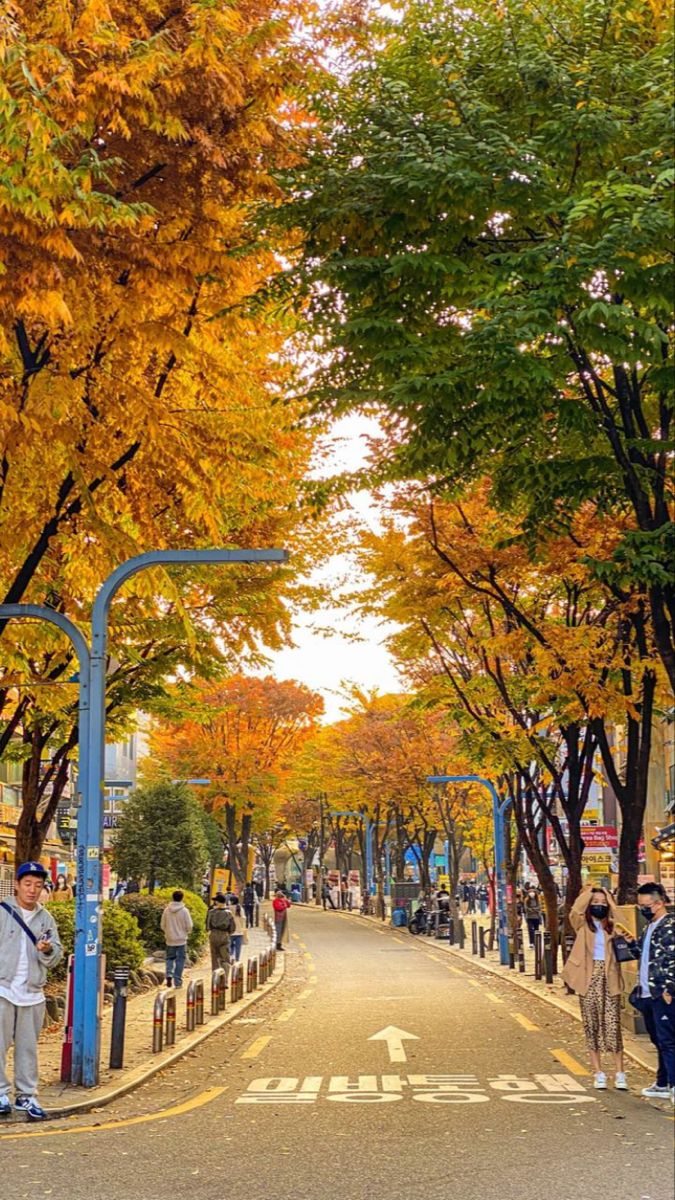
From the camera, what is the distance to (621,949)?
1194 cm

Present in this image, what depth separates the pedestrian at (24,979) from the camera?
10461 millimetres

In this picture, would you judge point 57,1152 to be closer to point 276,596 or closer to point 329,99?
point 329,99

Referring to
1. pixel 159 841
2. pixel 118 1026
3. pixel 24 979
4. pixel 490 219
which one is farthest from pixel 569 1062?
pixel 159 841

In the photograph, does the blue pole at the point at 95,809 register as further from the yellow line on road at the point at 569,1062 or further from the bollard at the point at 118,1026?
the yellow line on road at the point at 569,1062

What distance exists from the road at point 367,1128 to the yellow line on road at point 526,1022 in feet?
0.48

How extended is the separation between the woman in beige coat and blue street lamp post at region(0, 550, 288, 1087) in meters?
4.57

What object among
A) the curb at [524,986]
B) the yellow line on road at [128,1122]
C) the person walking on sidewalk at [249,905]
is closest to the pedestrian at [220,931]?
the curb at [524,986]

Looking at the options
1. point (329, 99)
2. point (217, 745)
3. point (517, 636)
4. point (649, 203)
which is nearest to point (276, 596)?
point (517, 636)

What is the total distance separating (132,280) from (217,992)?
42.6 feet

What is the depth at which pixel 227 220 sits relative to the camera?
10852mm

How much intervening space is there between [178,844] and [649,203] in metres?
34.6

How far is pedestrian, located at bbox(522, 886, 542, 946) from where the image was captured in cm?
3723

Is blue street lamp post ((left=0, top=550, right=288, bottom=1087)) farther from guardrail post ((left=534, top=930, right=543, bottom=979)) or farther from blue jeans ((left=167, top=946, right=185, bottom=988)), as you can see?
guardrail post ((left=534, top=930, right=543, bottom=979))

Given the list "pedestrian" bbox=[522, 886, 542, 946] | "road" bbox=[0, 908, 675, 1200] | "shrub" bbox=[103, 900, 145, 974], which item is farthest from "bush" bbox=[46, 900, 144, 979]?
"pedestrian" bbox=[522, 886, 542, 946]
